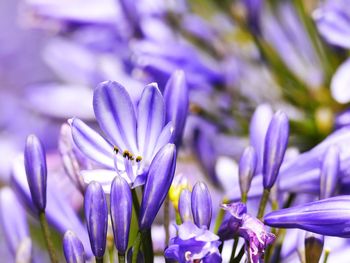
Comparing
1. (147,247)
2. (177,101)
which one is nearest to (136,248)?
(147,247)

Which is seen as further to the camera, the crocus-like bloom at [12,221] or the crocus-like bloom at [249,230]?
the crocus-like bloom at [12,221]

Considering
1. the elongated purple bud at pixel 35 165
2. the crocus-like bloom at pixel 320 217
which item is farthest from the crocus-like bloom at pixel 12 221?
the crocus-like bloom at pixel 320 217

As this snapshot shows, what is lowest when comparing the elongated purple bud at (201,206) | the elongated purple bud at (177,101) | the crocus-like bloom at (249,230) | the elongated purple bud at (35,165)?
the crocus-like bloom at (249,230)

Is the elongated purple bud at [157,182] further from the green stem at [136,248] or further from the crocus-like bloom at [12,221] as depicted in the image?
the crocus-like bloom at [12,221]

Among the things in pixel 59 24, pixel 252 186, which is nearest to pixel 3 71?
pixel 59 24

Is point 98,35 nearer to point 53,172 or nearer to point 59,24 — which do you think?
point 59,24

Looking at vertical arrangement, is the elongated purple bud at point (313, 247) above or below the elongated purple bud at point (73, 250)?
below
